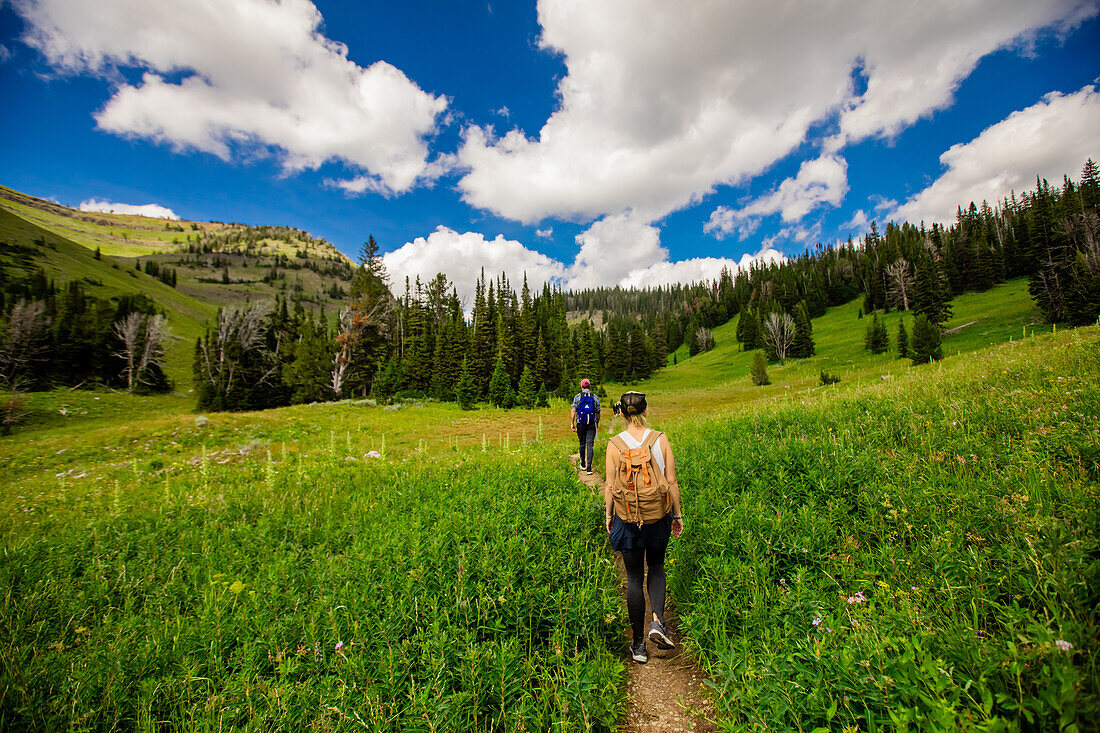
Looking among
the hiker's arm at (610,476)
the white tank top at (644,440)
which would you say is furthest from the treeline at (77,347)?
the white tank top at (644,440)

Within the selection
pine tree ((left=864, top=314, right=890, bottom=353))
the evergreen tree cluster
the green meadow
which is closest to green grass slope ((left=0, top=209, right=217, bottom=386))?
the evergreen tree cluster

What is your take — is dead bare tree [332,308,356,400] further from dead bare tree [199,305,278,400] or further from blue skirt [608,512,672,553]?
blue skirt [608,512,672,553]

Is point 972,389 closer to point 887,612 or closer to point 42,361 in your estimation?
point 887,612

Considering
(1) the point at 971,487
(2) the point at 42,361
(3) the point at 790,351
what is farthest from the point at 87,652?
(3) the point at 790,351

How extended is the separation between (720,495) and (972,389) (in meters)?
7.11

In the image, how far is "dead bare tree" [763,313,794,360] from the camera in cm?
7071

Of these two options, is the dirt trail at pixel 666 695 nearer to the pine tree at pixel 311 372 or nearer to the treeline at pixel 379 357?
the treeline at pixel 379 357

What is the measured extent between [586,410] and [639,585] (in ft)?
23.0

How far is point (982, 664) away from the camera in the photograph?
2381mm

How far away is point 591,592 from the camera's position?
179 inches

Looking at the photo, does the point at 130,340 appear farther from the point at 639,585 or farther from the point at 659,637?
the point at 659,637

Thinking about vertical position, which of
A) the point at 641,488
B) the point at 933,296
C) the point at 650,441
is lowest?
the point at 641,488

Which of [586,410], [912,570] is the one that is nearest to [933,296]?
[586,410]

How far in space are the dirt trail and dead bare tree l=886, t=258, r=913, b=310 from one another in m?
101
